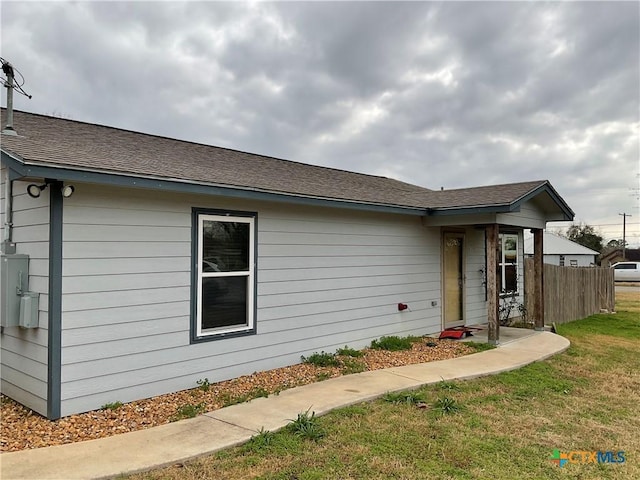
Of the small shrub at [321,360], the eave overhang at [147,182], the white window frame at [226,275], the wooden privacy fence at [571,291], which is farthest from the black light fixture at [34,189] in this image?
the wooden privacy fence at [571,291]

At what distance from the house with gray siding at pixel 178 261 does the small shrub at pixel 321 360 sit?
99 mm

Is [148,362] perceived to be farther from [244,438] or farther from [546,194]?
[546,194]

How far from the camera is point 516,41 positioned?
31.8 feet

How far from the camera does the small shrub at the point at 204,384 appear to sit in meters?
5.17

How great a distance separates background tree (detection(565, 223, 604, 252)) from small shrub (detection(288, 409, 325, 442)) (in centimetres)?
5352

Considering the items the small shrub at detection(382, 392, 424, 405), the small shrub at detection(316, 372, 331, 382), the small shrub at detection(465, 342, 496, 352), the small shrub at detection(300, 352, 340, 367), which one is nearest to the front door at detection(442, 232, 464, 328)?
the small shrub at detection(465, 342, 496, 352)

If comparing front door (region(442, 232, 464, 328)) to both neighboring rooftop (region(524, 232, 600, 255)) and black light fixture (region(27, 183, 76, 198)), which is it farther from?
neighboring rooftop (region(524, 232, 600, 255))

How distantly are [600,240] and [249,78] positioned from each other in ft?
170

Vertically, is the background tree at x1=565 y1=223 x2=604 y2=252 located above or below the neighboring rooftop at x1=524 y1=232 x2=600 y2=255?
above

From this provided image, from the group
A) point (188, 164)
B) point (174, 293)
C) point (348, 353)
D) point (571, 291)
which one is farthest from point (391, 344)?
A: point (571, 291)

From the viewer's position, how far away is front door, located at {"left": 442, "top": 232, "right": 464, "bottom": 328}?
9484 mm

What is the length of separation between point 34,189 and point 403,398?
4.39 metres

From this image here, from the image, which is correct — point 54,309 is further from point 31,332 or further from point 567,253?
point 567,253

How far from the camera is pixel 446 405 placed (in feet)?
15.2
